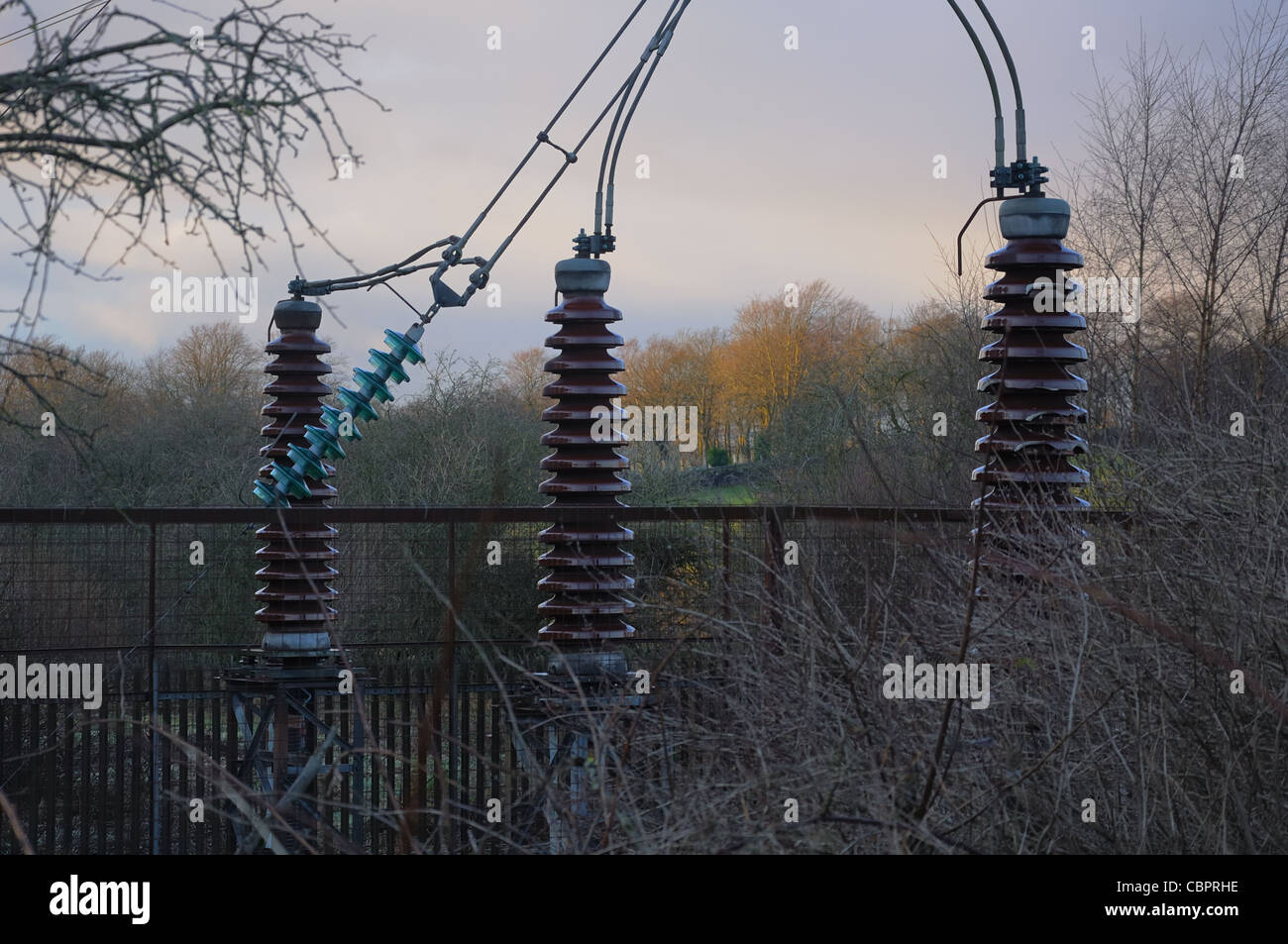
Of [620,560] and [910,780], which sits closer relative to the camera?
[910,780]

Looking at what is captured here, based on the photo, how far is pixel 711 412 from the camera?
90.6 ft

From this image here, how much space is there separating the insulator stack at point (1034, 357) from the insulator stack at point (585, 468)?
6.98ft

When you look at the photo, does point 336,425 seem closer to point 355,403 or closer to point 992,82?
point 355,403

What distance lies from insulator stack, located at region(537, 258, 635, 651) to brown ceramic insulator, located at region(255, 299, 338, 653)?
4.86 ft

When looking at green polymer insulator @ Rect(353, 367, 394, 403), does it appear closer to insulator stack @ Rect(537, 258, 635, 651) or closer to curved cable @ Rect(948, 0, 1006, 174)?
insulator stack @ Rect(537, 258, 635, 651)

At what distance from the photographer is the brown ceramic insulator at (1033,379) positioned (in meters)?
7.14

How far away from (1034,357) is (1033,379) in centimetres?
13

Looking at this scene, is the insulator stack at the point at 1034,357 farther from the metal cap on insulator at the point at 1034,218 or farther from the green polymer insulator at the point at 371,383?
the green polymer insulator at the point at 371,383

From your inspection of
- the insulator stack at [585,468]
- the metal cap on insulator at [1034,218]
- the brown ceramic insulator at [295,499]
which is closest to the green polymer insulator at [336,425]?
the brown ceramic insulator at [295,499]

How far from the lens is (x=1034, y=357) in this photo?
729 cm

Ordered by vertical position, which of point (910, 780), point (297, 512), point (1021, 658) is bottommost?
point (910, 780)
